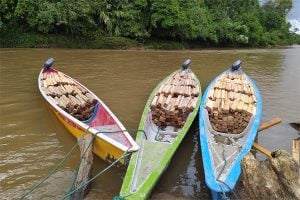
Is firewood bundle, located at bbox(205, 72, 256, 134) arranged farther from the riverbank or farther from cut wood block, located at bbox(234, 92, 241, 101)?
the riverbank

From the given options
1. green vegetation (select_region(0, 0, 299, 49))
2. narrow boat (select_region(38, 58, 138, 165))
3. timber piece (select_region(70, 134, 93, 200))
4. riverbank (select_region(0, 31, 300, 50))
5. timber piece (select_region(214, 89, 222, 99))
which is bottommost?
timber piece (select_region(70, 134, 93, 200))

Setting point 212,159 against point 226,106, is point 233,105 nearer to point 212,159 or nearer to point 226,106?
point 226,106

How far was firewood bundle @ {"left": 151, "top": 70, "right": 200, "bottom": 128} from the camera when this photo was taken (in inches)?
301

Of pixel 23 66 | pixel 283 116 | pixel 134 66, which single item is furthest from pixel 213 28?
pixel 283 116

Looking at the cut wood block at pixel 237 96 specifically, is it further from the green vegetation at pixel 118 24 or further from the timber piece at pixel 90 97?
the green vegetation at pixel 118 24

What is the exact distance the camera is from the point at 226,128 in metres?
7.18

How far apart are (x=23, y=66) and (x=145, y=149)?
969 cm

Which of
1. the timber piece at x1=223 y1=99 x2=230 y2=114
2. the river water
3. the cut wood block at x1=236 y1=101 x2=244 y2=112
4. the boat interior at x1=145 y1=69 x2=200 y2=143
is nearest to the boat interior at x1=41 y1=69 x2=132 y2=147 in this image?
the river water

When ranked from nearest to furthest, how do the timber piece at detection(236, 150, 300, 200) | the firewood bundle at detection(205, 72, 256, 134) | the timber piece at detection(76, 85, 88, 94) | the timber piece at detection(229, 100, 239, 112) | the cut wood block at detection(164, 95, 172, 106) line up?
the timber piece at detection(236, 150, 300, 200)
the firewood bundle at detection(205, 72, 256, 134)
the timber piece at detection(229, 100, 239, 112)
the cut wood block at detection(164, 95, 172, 106)
the timber piece at detection(76, 85, 88, 94)

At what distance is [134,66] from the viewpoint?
51.6 feet

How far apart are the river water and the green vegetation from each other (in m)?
4.13

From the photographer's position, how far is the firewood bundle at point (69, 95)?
813cm

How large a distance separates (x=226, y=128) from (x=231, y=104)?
1.19m

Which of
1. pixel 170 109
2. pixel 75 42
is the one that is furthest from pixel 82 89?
pixel 75 42
